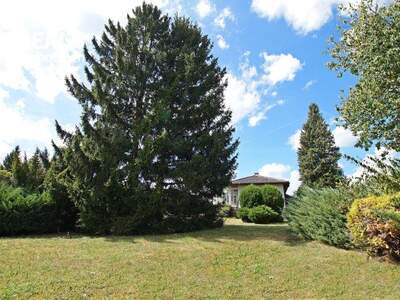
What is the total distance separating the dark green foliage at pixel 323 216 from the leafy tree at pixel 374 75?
8.24 feet

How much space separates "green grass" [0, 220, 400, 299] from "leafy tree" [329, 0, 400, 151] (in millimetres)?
4454

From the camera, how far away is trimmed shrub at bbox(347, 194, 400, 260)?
8844mm

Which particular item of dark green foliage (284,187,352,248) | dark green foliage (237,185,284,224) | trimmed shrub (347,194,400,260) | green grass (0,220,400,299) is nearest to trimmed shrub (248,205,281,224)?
dark green foliage (237,185,284,224)

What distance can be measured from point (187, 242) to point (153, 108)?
583 centimetres

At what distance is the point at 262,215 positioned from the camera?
2161cm

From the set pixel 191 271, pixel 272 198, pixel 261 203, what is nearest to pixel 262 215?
pixel 261 203

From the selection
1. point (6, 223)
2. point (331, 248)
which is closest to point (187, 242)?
point (331, 248)

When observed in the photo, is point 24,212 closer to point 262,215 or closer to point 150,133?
point 150,133

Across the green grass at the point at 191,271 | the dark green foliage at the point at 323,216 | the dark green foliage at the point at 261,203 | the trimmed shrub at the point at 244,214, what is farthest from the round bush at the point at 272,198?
the green grass at the point at 191,271

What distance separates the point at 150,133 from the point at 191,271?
7.45 metres

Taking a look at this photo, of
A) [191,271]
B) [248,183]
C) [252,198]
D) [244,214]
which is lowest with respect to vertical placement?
[191,271]

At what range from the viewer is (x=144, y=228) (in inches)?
585

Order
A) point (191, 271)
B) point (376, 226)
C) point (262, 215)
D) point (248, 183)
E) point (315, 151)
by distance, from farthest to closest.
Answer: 1. point (248, 183)
2. point (315, 151)
3. point (262, 215)
4. point (376, 226)
5. point (191, 271)

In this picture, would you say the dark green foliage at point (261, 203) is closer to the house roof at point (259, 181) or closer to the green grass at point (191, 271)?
the green grass at point (191, 271)
